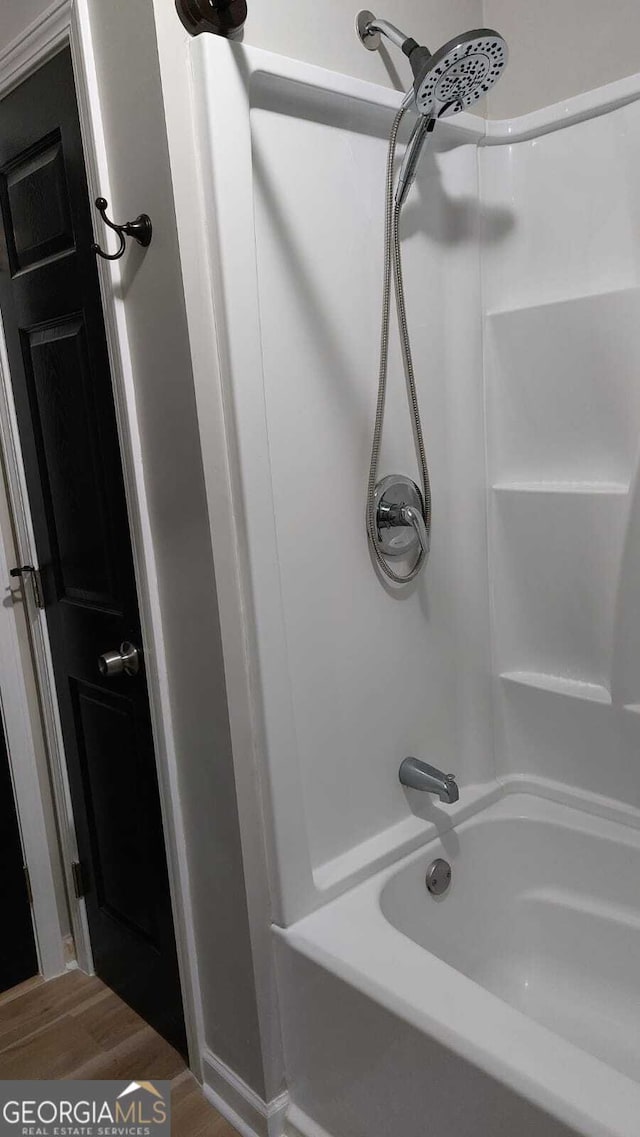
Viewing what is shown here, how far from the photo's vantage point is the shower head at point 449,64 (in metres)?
1.25

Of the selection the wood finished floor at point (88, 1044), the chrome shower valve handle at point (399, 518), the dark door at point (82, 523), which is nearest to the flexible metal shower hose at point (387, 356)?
the chrome shower valve handle at point (399, 518)

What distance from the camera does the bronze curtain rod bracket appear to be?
1263mm

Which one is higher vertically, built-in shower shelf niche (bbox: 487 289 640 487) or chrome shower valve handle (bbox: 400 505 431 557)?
built-in shower shelf niche (bbox: 487 289 640 487)

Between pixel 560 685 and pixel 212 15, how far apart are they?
1434 millimetres

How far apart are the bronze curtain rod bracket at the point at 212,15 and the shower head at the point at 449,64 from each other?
0.30 metres

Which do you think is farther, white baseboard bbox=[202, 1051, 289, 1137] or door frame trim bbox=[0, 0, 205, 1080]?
white baseboard bbox=[202, 1051, 289, 1137]

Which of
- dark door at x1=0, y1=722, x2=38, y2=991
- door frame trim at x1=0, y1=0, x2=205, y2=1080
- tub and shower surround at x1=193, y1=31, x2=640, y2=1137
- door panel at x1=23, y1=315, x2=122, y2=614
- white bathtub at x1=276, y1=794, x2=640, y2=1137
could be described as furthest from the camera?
dark door at x1=0, y1=722, x2=38, y2=991

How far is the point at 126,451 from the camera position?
159 centimetres

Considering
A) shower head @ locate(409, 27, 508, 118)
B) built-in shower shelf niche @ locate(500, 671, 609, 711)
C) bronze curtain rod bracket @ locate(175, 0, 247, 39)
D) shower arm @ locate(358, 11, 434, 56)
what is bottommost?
built-in shower shelf niche @ locate(500, 671, 609, 711)

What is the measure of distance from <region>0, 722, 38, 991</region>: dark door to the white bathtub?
2.85 ft

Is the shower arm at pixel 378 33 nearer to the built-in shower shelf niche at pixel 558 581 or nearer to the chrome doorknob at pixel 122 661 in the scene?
the built-in shower shelf niche at pixel 558 581

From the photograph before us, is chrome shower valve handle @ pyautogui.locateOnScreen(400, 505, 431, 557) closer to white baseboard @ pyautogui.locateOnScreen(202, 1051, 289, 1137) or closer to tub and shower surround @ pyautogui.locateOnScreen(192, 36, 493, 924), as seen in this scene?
tub and shower surround @ pyautogui.locateOnScreen(192, 36, 493, 924)

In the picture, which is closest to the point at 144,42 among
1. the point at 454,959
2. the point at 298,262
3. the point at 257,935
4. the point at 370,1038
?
the point at 298,262

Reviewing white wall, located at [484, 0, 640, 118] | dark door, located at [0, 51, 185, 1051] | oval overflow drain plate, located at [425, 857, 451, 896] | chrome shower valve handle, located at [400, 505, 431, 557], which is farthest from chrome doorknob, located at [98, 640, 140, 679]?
white wall, located at [484, 0, 640, 118]
